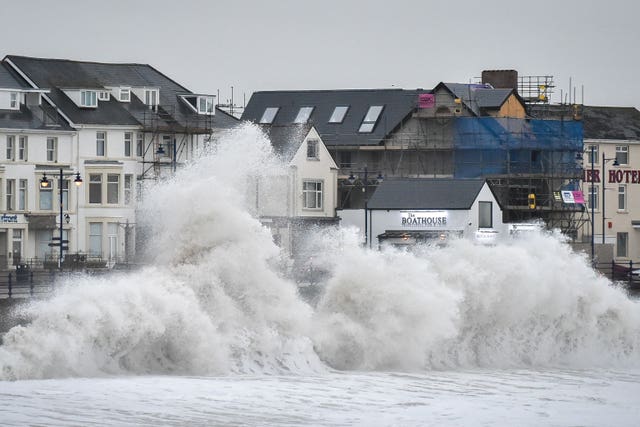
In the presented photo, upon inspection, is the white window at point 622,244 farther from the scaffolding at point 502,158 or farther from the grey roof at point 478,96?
the grey roof at point 478,96

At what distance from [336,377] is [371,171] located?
48591 mm

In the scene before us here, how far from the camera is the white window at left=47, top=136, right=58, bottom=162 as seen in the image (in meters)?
73.8

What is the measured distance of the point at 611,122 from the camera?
9744 cm

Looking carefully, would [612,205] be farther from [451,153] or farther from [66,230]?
[66,230]

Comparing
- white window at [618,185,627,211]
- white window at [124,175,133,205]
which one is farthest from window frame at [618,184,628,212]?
white window at [124,175,133,205]

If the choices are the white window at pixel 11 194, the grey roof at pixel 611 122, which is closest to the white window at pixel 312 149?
the white window at pixel 11 194

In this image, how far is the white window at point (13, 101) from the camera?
73.2m

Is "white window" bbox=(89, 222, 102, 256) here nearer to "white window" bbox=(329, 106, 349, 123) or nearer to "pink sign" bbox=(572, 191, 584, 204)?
"white window" bbox=(329, 106, 349, 123)

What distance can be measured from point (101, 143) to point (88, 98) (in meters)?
2.21

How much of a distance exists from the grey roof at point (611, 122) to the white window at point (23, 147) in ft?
109

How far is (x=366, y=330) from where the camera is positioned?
43.4 m

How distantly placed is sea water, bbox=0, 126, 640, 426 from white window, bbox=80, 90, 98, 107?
77.4ft

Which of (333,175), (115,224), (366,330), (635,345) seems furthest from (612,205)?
(366,330)

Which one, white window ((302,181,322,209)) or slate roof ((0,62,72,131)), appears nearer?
slate roof ((0,62,72,131))
